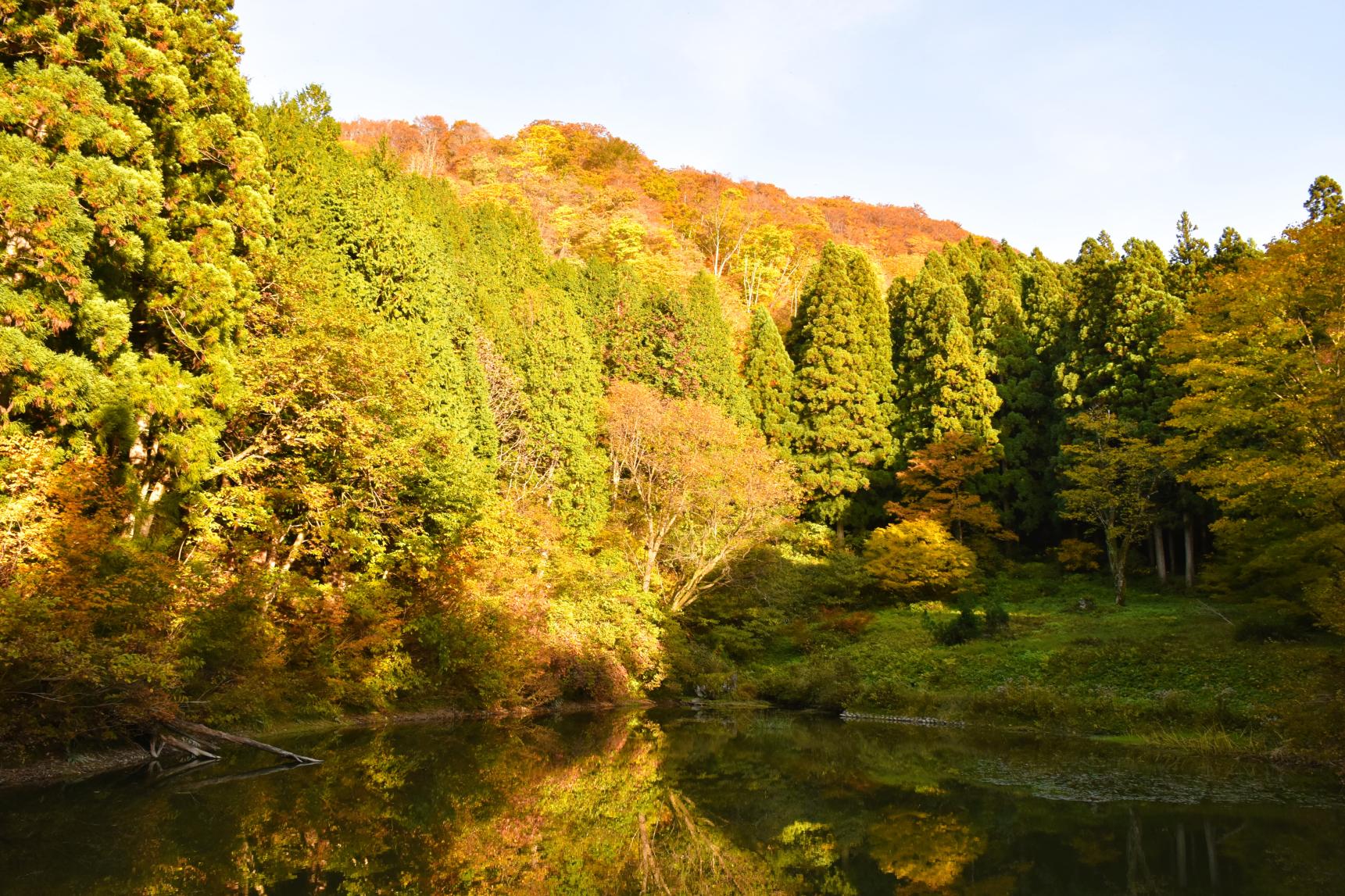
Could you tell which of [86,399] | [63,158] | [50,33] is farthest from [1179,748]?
[50,33]

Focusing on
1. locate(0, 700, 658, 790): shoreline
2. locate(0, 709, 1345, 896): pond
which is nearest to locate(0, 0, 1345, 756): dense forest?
locate(0, 700, 658, 790): shoreline

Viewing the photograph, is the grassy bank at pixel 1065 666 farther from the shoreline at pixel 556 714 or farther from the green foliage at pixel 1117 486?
the green foliage at pixel 1117 486

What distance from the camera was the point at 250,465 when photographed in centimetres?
1650

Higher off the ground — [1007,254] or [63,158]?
[1007,254]

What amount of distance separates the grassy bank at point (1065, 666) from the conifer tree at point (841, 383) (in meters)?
7.18

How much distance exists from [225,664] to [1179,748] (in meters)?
16.5

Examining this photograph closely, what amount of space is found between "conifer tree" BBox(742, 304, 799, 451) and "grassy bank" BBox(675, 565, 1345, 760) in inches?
365

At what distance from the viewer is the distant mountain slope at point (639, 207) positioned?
52.4 meters

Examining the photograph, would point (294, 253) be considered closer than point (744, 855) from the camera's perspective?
No

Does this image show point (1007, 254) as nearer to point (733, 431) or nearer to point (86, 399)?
point (733, 431)

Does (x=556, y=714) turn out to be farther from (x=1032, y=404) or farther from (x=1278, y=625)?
(x=1032, y=404)

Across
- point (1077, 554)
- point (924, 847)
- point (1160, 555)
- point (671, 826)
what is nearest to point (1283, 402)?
point (924, 847)

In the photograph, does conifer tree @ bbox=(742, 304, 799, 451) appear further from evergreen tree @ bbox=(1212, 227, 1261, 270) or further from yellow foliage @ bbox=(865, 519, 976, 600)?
evergreen tree @ bbox=(1212, 227, 1261, 270)

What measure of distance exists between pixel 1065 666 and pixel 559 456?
15.8 meters
